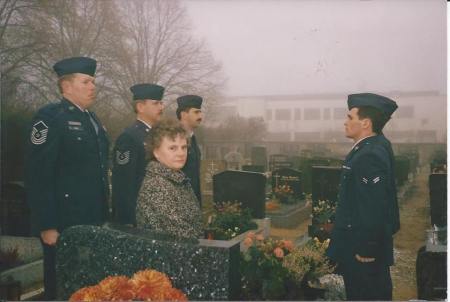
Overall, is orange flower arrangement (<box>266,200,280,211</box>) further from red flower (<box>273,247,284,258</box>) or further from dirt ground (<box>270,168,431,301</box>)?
dirt ground (<box>270,168,431,301</box>)

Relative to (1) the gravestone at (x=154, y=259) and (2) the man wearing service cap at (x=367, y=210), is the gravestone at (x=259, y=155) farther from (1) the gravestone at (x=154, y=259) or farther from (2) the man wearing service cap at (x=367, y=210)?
(1) the gravestone at (x=154, y=259)

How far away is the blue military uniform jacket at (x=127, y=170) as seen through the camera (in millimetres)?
4223

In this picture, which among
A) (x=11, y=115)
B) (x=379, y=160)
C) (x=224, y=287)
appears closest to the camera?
(x=224, y=287)

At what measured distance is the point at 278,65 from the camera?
179 inches

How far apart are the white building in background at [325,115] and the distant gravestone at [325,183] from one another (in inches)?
14.4

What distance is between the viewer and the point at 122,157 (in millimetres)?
4293

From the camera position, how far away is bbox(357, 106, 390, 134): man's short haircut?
13.5ft

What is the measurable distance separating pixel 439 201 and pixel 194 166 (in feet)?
8.46

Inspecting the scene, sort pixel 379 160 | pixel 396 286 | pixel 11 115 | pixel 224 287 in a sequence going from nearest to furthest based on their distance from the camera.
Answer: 1. pixel 224 287
2. pixel 379 160
3. pixel 396 286
4. pixel 11 115

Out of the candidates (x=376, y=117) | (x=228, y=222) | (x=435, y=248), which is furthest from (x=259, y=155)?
(x=435, y=248)

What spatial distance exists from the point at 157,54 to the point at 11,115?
5.53 feet

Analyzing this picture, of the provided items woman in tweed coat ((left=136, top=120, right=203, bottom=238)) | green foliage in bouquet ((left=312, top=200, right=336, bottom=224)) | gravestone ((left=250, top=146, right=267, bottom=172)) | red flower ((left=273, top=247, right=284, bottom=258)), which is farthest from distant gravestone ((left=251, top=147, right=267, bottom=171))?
woman in tweed coat ((left=136, top=120, right=203, bottom=238))

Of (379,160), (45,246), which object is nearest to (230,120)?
(379,160)

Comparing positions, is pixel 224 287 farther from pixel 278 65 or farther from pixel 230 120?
pixel 278 65
